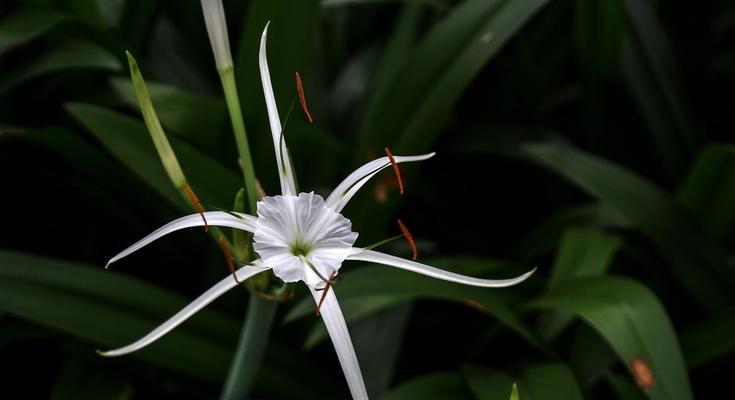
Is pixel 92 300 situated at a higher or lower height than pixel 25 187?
lower

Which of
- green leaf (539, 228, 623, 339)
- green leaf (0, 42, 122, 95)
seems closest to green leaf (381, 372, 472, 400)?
green leaf (539, 228, 623, 339)

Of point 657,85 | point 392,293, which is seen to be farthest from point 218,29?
point 657,85

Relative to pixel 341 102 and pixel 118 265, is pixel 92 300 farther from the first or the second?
pixel 341 102

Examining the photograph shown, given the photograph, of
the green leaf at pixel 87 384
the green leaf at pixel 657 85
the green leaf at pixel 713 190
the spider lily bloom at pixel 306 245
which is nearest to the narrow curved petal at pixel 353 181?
the spider lily bloom at pixel 306 245

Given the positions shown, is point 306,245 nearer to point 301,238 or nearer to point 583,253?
point 301,238

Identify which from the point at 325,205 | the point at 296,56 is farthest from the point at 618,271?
the point at 325,205

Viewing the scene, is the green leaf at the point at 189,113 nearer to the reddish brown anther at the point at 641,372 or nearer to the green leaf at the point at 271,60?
the green leaf at the point at 271,60

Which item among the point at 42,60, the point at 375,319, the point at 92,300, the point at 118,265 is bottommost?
the point at 375,319
